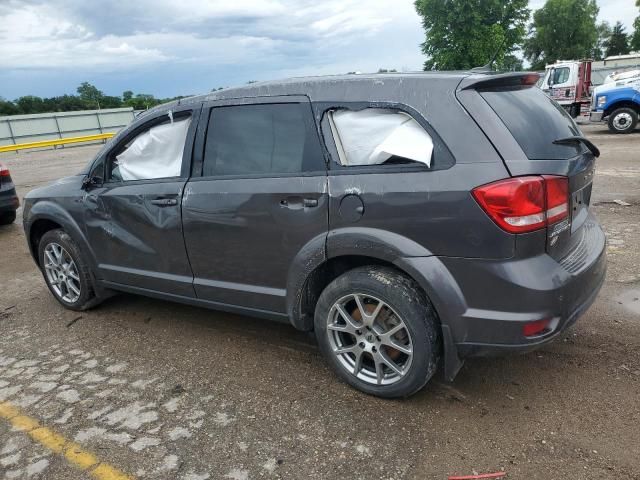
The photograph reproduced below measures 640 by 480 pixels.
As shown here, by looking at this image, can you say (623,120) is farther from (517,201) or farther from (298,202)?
(298,202)

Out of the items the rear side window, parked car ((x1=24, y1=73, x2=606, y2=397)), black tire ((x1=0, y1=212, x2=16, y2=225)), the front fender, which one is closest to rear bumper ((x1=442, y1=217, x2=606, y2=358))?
parked car ((x1=24, y1=73, x2=606, y2=397))

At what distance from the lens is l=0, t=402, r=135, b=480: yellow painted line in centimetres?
247

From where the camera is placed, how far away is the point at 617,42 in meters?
78.6

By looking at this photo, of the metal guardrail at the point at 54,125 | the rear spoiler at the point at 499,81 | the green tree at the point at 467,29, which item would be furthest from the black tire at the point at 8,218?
the green tree at the point at 467,29

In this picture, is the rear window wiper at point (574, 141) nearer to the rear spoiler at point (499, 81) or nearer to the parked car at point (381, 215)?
the parked car at point (381, 215)

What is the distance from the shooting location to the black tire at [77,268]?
4.31 m

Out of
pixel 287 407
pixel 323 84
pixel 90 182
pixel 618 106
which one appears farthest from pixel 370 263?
pixel 618 106

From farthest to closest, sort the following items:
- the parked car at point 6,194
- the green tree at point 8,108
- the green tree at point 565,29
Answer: the green tree at point 565,29, the green tree at point 8,108, the parked car at point 6,194

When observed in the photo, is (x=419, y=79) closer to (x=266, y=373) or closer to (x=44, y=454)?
(x=266, y=373)

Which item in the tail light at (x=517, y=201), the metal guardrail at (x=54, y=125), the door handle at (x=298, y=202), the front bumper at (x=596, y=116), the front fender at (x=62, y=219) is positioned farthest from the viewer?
the metal guardrail at (x=54, y=125)

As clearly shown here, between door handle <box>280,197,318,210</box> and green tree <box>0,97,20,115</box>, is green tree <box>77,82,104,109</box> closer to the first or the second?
green tree <box>0,97,20,115</box>

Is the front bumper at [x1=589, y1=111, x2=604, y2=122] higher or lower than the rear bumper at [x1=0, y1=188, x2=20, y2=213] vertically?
lower

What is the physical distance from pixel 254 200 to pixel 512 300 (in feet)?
5.08

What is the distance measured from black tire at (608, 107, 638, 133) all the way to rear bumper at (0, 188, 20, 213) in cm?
1612
